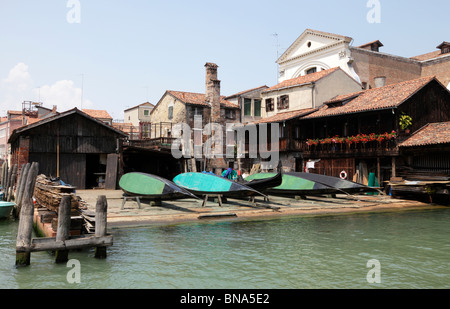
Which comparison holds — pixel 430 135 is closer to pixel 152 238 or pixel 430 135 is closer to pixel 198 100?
pixel 152 238

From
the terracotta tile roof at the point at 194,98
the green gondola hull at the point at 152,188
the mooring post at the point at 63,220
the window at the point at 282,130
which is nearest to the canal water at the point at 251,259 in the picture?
the mooring post at the point at 63,220

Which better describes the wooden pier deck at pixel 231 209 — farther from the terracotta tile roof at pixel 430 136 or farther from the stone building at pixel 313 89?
the stone building at pixel 313 89

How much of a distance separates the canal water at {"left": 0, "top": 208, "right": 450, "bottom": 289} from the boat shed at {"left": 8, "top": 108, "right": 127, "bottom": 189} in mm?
9889

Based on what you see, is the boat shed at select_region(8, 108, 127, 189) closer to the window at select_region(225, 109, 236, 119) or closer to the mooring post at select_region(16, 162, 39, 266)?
the mooring post at select_region(16, 162, 39, 266)

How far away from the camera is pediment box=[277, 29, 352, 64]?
3328 cm

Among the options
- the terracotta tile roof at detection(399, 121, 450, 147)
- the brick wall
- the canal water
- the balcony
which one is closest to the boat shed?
the canal water

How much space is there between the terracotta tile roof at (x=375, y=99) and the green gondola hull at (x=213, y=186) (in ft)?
36.6

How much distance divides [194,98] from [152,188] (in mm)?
24775

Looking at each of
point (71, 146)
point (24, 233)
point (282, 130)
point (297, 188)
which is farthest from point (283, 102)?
point (24, 233)

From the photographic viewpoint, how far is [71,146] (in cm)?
2306

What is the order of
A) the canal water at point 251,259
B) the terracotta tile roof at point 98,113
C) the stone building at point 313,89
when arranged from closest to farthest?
the canal water at point 251,259 → the stone building at point 313,89 → the terracotta tile roof at point 98,113

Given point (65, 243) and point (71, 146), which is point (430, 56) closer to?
point (71, 146)

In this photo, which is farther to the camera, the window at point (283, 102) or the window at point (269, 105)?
the window at point (269, 105)

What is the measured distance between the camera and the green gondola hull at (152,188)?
14359 millimetres
